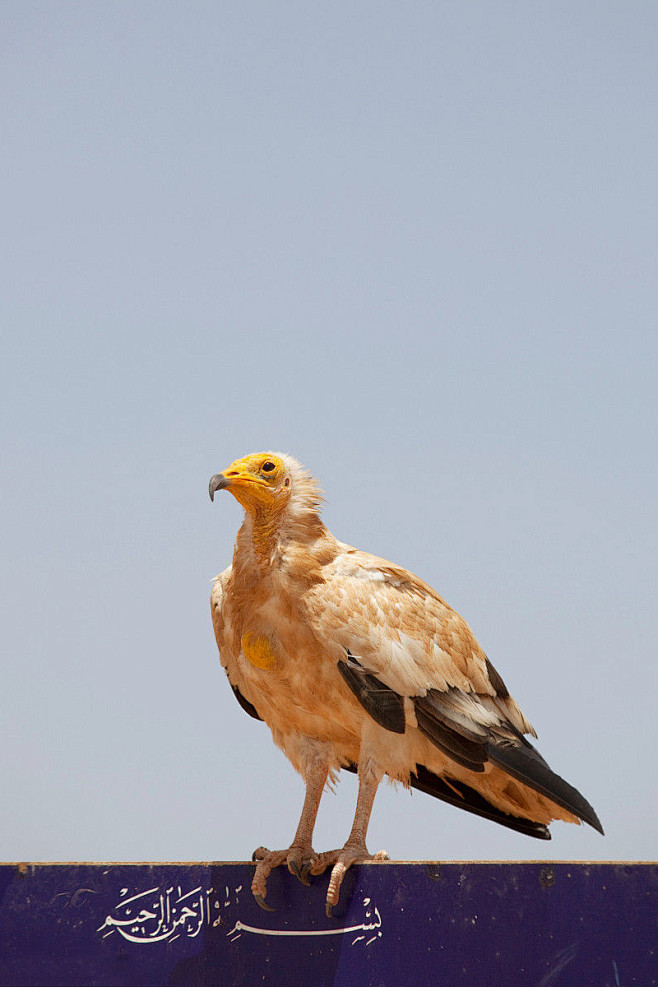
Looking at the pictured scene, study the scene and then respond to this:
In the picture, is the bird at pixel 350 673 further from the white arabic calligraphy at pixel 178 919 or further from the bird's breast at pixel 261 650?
the white arabic calligraphy at pixel 178 919

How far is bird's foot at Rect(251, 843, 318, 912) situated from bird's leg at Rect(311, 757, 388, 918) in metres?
0.06

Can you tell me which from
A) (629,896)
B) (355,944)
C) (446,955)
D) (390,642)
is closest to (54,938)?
(355,944)

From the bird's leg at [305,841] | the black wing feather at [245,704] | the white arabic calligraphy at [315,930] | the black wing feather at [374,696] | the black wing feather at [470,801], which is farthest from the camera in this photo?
the black wing feather at [245,704]

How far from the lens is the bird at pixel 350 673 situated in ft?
16.8

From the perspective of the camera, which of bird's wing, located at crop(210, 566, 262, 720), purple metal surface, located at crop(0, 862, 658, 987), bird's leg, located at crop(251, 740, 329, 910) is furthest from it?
bird's wing, located at crop(210, 566, 262, 720)

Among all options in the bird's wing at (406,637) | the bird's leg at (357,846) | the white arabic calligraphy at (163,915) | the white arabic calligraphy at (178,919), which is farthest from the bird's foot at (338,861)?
the bird's wing at (406,637)

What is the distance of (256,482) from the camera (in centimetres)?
552

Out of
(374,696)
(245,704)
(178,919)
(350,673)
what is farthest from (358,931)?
(245,704)

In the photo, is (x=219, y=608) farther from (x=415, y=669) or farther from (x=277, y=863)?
(x=277, y=863)

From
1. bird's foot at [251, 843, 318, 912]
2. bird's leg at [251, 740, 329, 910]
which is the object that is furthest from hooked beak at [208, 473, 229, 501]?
bird's foot at [251, 843, 318, 912]

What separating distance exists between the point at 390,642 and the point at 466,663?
613 millimetres

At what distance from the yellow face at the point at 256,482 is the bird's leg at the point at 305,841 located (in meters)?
1.36

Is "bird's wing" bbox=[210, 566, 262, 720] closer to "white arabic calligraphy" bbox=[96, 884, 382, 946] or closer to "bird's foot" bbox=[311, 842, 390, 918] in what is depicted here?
"bird's foot" bbox=[311, 842, 390, 918]

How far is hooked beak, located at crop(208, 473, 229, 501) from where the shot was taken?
536 cm
